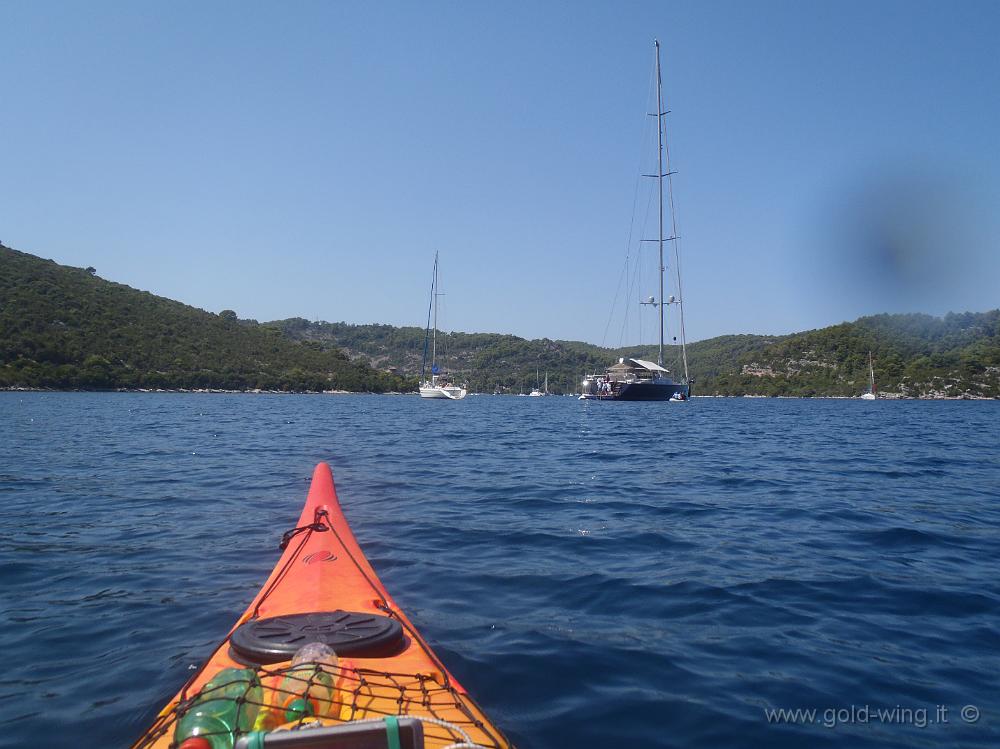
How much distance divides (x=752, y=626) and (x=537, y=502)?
204 inches

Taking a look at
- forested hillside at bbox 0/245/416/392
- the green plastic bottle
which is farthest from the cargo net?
forested hillside at bbox 0/245/416/392

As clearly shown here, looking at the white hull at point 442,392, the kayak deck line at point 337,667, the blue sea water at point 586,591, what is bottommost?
the blue sea water at point 586,591

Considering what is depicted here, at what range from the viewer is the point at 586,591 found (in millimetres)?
5656

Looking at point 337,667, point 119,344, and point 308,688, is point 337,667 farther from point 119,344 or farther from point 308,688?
Answer: point 119,344

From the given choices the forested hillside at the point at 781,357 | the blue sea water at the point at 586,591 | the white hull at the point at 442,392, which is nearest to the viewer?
the blue sea water at the point at 586,591

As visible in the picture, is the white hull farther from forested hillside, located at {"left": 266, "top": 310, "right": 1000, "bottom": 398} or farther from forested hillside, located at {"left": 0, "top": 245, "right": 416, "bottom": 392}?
forested hillside, located at {"left": 266, "top": 310, "right": 1000, "bottom": 398}

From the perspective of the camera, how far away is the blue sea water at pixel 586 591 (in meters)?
3.59

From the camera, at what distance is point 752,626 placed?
478 cm

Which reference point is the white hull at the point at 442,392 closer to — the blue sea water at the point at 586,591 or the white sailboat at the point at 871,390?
the white sailboat at the point at 871,390

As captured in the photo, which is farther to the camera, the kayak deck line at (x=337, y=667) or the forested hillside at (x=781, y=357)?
the forested hillside at (x=781, y=357)

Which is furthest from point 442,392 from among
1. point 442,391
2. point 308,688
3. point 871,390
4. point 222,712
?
point 222,712

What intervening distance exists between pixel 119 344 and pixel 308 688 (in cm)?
7827

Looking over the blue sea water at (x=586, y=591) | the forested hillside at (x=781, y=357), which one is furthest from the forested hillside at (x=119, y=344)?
the blue sea water at (x=586, y=591)

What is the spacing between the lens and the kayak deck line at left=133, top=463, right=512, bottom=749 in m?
2.61
